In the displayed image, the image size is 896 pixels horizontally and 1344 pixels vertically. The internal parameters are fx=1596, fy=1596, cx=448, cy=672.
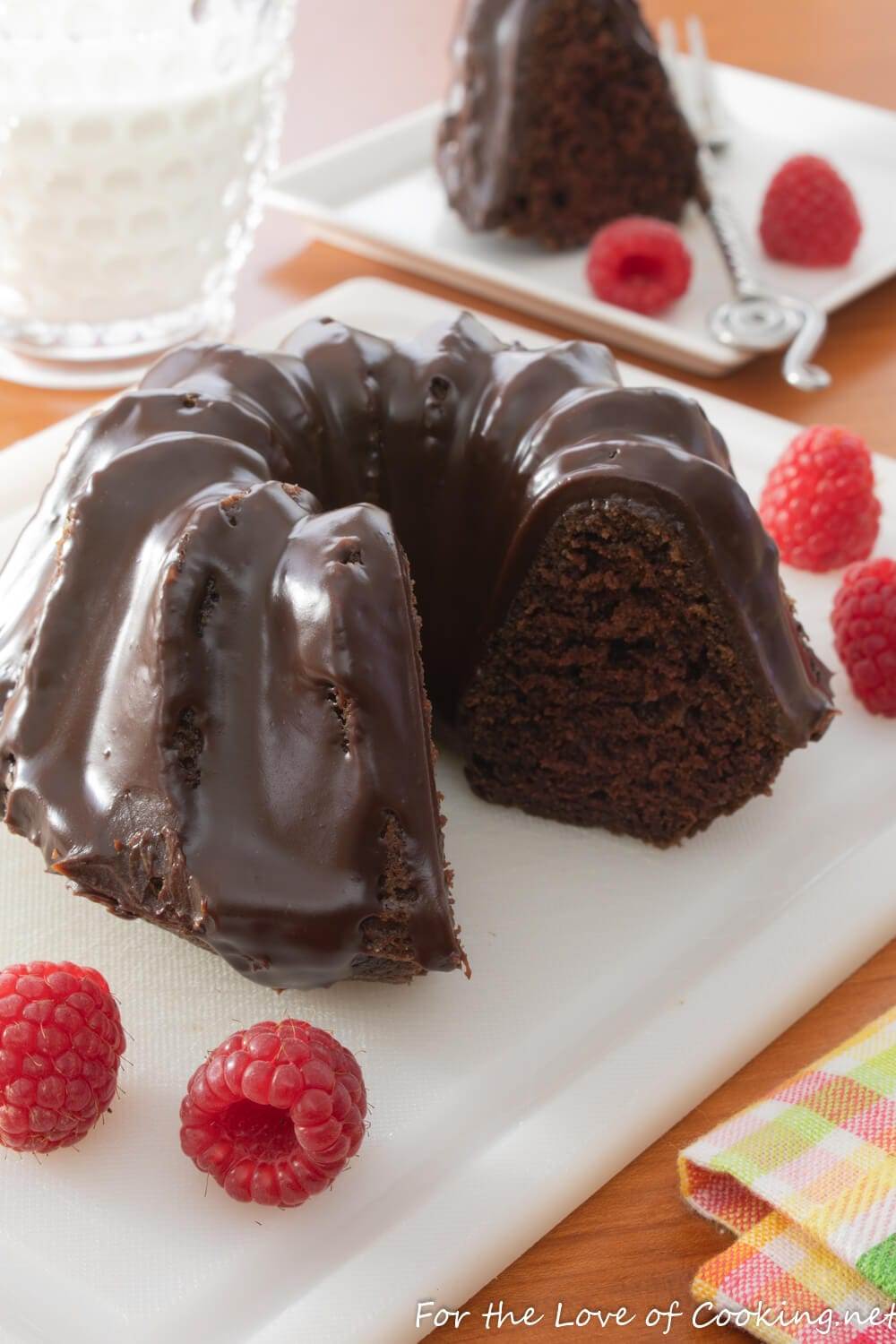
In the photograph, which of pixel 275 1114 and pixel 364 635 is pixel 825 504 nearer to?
pixel 364 635

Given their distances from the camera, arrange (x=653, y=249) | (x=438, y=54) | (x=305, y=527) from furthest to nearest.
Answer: (x=438, y=54)
(x=653, y=249)
(x=305, y=527)

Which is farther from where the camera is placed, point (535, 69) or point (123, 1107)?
point (535, 69)

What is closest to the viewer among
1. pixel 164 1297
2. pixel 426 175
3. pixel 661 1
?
pixel 164 1297

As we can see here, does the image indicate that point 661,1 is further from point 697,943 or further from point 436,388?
point 697,943

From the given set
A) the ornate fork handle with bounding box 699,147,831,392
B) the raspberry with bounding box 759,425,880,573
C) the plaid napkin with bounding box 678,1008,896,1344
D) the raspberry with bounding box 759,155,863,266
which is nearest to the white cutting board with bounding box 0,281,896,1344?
the plaid napkin with bounding box 678,1008,896,1344

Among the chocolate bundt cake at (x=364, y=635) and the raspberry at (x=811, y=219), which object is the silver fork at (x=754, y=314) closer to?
the raspberry at (x=811, y=219)

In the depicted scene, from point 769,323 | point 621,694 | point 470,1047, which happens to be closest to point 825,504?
point 621,694

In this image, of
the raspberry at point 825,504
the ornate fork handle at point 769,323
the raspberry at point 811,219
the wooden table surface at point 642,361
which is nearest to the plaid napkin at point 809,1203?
the wooden table surface at point 642,361

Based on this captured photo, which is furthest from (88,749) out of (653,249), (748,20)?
(748,20)
